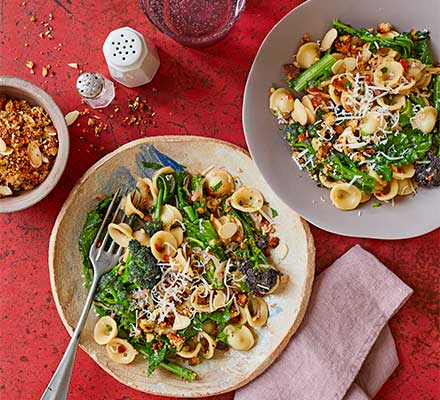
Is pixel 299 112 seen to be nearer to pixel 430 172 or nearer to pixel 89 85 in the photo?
pixel 430 172

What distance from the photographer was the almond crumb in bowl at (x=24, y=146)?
2.10 meters

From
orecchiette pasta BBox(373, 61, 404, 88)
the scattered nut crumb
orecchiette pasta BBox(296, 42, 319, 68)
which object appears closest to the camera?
orecchiette pasta BBox(373, 61, 404, 88)

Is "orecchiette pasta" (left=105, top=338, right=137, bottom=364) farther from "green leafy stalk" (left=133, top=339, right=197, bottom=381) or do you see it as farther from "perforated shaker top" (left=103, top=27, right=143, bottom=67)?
"perforated shaker top" (left=103, top=27, right=143, bottom=67)

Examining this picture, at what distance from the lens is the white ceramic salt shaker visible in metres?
2.11

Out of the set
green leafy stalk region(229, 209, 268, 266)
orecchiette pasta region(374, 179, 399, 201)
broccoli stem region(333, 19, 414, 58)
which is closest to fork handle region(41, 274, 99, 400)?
green leafy stalk region(229, 209, 268, 266)

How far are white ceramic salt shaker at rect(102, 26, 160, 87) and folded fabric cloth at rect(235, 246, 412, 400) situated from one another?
981mm

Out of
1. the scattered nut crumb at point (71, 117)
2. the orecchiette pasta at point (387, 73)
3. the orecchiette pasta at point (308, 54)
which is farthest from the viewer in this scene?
the scattered nut crumb at point (71, 117)

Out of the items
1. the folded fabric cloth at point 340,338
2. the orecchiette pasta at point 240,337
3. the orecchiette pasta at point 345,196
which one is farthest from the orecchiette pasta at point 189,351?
the orecchiette pasta at point 345,196

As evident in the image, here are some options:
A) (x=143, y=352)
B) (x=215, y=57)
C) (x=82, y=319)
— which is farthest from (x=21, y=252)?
(x=215, y=57)

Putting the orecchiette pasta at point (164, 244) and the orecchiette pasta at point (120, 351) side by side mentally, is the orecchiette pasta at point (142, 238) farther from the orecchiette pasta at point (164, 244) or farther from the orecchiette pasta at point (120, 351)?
the orecchiette pasta at point (120, 351)

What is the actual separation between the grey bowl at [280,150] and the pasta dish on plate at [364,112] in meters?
0.03

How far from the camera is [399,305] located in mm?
2199

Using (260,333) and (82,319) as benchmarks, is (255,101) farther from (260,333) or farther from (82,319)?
(82,319)

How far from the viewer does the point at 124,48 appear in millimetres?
2127
